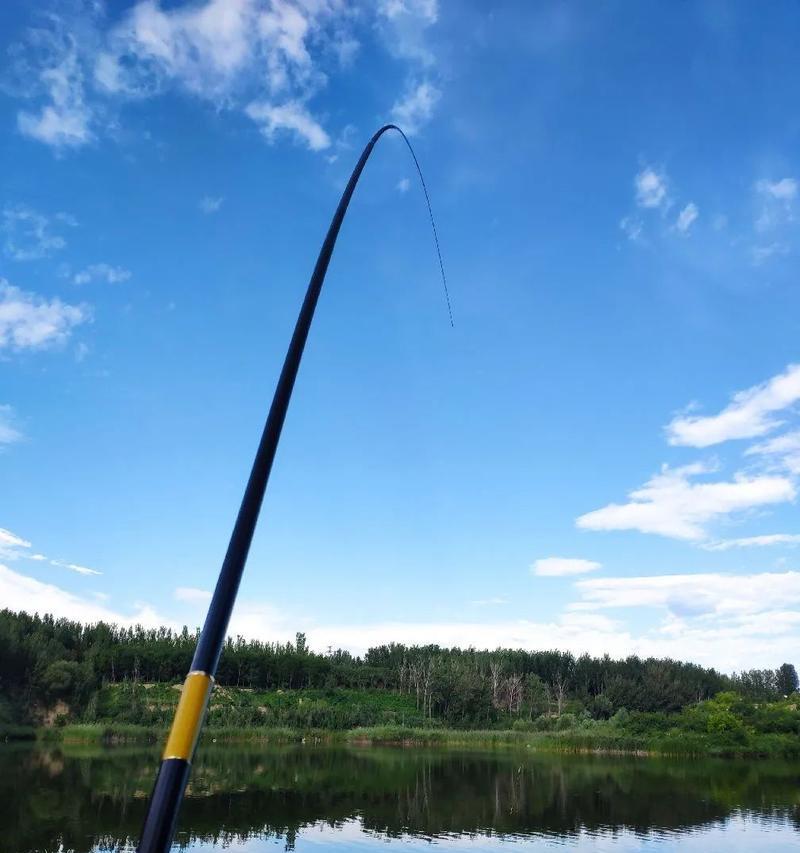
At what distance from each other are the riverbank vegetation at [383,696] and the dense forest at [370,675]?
21cm

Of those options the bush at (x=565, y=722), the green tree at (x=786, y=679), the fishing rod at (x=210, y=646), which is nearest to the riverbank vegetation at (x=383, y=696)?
the bush at (x=565, y=722)

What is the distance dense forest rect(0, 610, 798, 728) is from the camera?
7938 centimetres

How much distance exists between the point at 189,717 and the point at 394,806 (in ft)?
115

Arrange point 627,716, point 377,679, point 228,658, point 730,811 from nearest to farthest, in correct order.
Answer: point 730,811 < point 627,716 < point 228,658 < point 377,679

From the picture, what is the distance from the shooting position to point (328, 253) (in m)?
2.56

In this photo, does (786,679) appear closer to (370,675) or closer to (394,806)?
(370,675)

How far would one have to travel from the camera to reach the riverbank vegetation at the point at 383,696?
73.9 meters

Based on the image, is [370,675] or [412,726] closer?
[412,726]

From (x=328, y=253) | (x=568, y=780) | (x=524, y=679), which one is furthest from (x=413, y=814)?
(x=524, y=679)

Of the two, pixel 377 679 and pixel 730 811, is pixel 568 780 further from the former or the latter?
pixel 377 679

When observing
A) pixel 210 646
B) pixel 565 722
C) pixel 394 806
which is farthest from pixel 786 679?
pixel 210 646

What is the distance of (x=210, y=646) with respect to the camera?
5.31 feet

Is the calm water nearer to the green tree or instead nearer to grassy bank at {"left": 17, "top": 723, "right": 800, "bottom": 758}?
grassy bank at {"left": 17, "top": 723, "right": 800, "bottom": 758}

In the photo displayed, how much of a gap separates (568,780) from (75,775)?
27.9 metres
